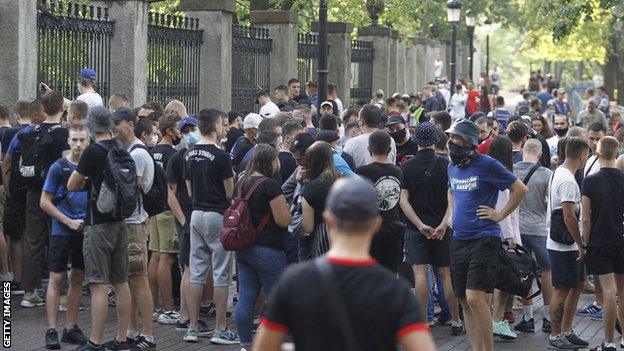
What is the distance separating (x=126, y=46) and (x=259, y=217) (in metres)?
8.07

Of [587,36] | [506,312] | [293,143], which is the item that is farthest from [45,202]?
[587,36]

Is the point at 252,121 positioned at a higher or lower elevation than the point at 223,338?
higher

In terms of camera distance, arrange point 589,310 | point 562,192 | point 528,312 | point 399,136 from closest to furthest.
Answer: point 562,192, point 528,312, point 589,310, point 399,136

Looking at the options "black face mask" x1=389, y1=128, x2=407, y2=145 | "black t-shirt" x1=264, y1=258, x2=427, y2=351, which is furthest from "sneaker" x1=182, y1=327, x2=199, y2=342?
"black t-shirt" x1=264, y1=258, x2=427, y2=351

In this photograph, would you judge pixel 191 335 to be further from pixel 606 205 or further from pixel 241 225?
pixel 606 205

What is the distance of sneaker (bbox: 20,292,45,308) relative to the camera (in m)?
12.7

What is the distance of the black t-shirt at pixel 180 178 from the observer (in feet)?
38.0

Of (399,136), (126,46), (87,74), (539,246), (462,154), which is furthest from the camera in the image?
(126,46)

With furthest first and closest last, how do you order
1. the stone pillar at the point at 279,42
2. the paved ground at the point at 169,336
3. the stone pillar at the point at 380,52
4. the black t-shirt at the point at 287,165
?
the stone pillar at the point at 380,52, the stone pillar at the point at 279,42, the black t-shirt at the point at 287,165, the paved ground at the point at 169,336

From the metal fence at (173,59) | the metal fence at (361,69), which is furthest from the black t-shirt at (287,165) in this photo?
the metal fence at (361,69)

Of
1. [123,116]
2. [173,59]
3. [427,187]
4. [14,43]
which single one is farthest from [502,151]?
[173,59]

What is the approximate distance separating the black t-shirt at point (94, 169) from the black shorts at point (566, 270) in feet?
12.7

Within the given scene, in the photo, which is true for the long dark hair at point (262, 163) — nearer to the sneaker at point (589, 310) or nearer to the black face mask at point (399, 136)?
the black face mask at point (399, 136)

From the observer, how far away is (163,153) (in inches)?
479
